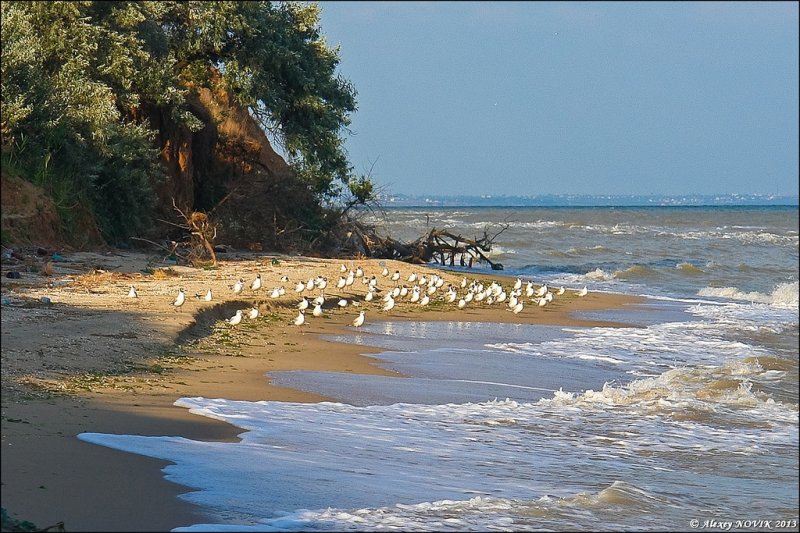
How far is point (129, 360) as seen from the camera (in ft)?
32.7

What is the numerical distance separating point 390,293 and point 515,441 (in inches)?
404

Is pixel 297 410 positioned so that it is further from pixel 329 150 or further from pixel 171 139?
pixel 329 150

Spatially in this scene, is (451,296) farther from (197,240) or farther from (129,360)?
(129,360)

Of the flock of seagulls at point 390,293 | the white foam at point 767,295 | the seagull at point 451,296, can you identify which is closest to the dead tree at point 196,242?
the flock of seagulls at point 390,293

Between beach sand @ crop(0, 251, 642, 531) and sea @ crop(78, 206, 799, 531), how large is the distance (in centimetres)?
30

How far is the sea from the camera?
246 inches

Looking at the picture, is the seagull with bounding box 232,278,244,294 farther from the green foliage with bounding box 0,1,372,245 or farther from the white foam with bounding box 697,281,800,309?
the white foam with bounding box 697,281,800,309

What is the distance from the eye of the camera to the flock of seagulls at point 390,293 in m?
16.3

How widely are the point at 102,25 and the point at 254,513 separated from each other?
16.6 metres

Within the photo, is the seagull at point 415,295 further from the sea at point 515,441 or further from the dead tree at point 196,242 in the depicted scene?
the dead tree at point 196,242

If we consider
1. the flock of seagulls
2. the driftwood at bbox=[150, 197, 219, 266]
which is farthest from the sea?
the driftwood at bbox=[150, 197, 219, 266]

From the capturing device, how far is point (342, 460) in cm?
717

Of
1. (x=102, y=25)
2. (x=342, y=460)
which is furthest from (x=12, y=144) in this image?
(x=342, y=460)

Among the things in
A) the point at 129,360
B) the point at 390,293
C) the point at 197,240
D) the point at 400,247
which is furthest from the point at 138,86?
the point at 129,360
